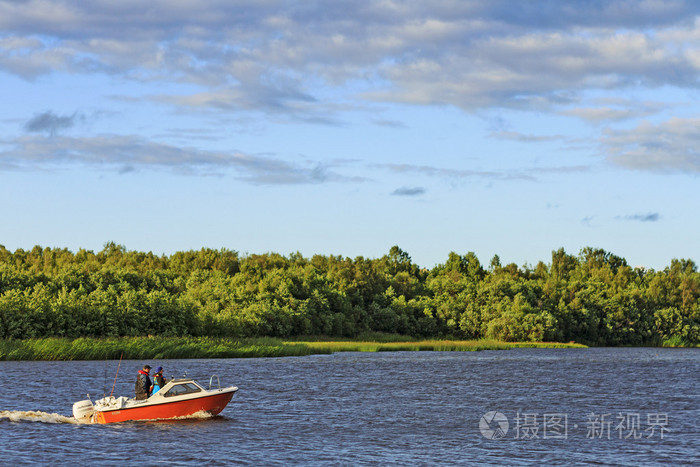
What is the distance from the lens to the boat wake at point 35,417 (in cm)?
4556

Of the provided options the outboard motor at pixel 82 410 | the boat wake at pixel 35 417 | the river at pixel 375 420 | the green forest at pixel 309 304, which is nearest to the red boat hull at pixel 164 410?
the outboard motor at pixel 82 410

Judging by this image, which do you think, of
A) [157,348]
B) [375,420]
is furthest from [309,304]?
[375,420]

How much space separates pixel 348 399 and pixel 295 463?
74.7 feet

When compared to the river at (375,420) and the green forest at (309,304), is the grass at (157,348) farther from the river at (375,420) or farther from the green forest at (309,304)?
the green forest at (309,304)

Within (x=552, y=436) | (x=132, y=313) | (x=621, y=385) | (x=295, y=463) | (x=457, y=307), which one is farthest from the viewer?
(x=457, y=307)

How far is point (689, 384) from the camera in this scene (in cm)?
7219

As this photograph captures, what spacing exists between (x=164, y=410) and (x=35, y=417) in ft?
24.2

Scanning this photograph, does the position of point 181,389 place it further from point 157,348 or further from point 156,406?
point 157,348

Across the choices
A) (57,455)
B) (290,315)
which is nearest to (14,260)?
(290,315)

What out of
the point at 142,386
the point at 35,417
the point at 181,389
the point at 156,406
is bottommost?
the point at 35,417

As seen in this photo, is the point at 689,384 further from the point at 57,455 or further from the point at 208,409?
the point at 57,455

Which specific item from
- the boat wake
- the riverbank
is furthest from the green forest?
the boat wake

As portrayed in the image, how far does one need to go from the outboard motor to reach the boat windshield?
4125mm

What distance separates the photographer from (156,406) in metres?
45.0
